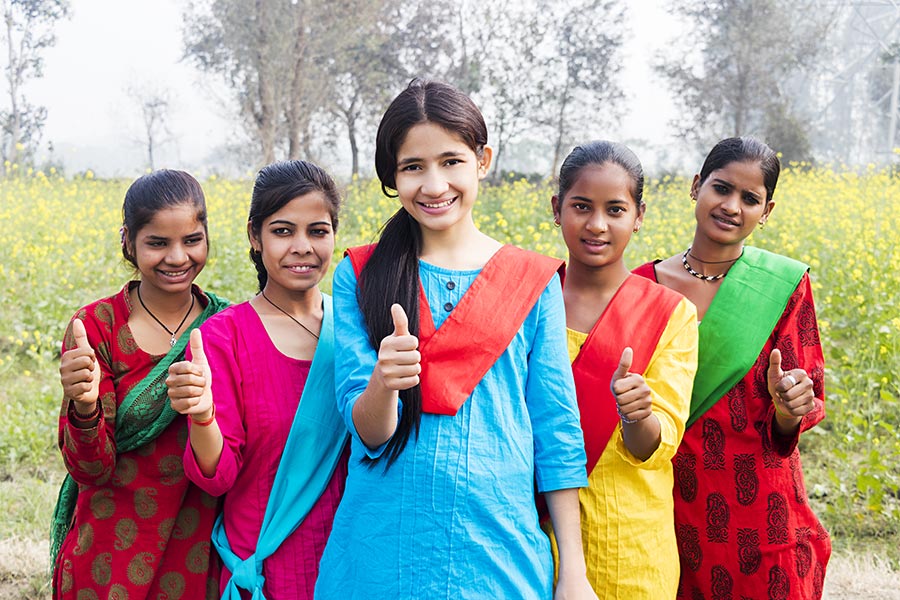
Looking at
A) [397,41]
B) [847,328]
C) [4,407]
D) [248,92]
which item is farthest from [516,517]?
[397,41]

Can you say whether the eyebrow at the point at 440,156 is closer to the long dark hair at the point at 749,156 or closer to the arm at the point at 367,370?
the arm at the point at 367,370

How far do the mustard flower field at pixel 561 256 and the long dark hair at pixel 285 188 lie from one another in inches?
8.6

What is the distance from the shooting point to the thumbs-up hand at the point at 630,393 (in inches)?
56.7

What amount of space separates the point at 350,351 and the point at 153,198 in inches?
28.4

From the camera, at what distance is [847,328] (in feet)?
16.8

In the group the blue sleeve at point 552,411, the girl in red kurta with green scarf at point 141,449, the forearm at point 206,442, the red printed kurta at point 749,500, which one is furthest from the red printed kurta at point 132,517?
the red printed kurta at point 749,500

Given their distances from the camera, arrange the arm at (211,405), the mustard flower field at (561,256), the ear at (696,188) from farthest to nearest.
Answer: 1. the mustard flower field at (561,256)
2. the ear at (696,188)
3. the arm at (211,405)

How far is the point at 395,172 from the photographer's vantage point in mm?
1572

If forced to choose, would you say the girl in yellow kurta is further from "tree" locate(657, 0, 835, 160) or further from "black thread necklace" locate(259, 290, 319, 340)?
"tree" locate(657, 0, 835, 160)

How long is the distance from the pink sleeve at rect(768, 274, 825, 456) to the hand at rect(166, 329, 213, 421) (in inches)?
50.6

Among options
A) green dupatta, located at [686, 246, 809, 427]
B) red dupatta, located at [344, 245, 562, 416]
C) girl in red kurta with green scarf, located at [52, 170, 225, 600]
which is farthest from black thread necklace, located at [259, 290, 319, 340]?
green dupatta, located at [686, 246, 809, 427]

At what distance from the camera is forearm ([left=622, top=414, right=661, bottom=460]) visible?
4.97 feet

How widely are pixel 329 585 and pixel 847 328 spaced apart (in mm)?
4599

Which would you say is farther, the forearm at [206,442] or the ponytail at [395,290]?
the forearm at [206,442]
